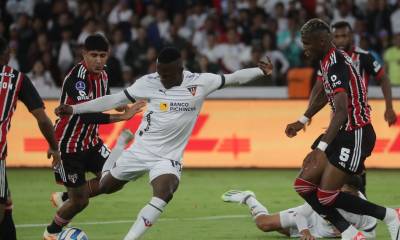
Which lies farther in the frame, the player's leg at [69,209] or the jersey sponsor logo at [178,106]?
the player's leg at [69,209]

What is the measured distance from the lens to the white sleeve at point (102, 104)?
10443 millimetres

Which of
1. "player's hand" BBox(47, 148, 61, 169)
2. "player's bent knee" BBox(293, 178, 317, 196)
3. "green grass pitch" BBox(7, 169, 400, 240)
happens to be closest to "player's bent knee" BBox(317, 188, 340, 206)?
"player's bent knee" BBox(293, 178, 317, 196)

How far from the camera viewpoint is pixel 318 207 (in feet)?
33.7

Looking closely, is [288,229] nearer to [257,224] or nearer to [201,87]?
[257,224]

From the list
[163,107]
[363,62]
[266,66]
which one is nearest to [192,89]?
[163,107]

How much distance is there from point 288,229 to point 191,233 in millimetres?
1095

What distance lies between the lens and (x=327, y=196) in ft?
33.2

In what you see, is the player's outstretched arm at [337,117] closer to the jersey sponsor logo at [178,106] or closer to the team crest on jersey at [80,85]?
the jersey sponsor logo at [178,106]

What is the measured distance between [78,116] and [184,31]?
1246 cm

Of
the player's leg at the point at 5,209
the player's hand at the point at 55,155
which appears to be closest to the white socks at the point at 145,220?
the player's hand at the point at 55,155

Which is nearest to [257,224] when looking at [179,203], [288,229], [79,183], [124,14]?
[288,229]

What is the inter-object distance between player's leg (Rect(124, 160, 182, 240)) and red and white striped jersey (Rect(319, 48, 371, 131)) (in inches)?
64.8

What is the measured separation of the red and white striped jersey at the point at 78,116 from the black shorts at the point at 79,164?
0.23 ft

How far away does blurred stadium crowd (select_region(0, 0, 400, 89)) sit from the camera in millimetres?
22141
